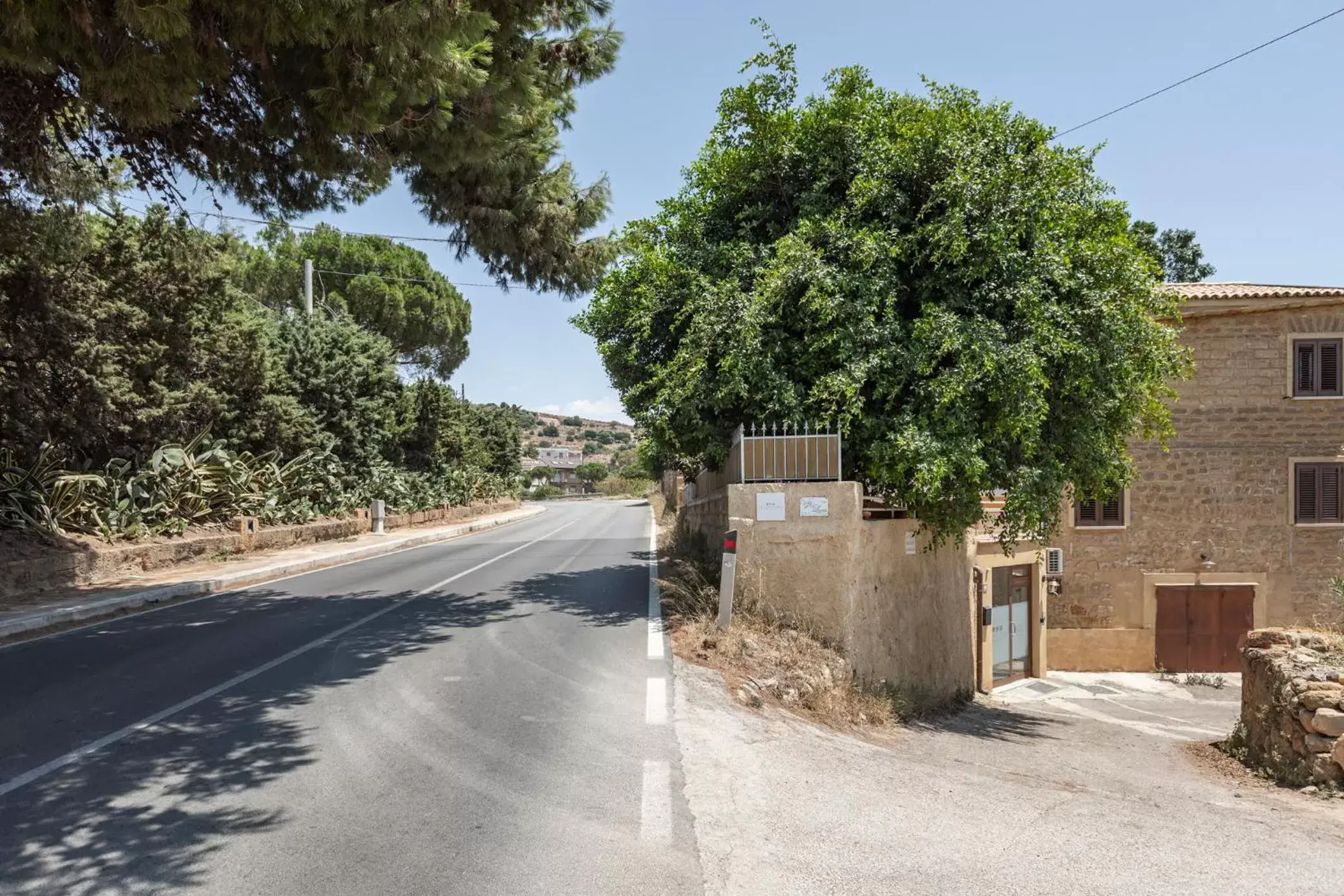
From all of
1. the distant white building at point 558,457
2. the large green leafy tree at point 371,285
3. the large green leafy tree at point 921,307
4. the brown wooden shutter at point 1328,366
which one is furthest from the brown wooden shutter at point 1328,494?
the distant white building at point 558,457

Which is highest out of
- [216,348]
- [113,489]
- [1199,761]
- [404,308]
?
[404,308]

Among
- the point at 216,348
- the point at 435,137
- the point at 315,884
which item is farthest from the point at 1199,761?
the point at 216,348

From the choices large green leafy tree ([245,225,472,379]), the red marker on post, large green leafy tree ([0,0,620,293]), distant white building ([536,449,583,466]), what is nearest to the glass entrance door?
the red marker on post

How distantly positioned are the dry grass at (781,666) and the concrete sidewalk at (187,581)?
7.59m

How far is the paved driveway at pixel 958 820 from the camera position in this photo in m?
4.01

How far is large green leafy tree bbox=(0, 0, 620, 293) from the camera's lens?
6203 millimetres

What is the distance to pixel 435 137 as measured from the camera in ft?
27.0

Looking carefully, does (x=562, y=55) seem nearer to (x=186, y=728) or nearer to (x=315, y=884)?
(x=186, y=728)

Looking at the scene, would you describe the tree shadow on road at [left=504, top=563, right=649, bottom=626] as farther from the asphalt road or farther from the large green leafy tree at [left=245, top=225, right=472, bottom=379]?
the large green leafy tree at [left=245, top=225, right=472, bottom=379]

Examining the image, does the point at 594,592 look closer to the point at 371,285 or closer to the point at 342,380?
the point at 342,380

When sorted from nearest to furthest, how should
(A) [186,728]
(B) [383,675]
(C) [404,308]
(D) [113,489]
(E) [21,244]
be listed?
(A) [186,728] < (B) [383,675] < (E) [21,244] < (D) [113,489] < (C) [404,308]

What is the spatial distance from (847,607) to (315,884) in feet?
21.3

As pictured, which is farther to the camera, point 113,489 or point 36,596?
point 113,489

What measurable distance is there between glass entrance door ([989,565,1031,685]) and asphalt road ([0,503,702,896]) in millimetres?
11245
